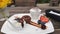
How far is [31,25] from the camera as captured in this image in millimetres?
812

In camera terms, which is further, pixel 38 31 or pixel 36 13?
pixel 36 13

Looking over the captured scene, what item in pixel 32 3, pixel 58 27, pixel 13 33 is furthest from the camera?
pixel 32 3

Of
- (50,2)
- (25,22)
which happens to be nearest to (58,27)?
(25,22)

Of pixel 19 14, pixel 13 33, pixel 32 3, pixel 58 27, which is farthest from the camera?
pixel 32 3

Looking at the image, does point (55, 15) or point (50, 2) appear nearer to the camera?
point (55, 15)

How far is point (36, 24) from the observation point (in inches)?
32.1

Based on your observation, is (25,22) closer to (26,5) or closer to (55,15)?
(55,15)

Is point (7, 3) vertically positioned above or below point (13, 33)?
above

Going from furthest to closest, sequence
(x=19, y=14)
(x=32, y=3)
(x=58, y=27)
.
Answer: (x=32, y=3)
(x=19, y=14)
(x=58, y=27)

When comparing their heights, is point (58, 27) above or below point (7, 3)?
below

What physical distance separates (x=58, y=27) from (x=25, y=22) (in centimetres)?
18

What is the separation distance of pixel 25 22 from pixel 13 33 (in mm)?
120

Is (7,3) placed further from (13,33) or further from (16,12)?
(13,33)

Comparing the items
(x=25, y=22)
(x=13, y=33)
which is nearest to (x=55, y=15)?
(x=25, y=22)
